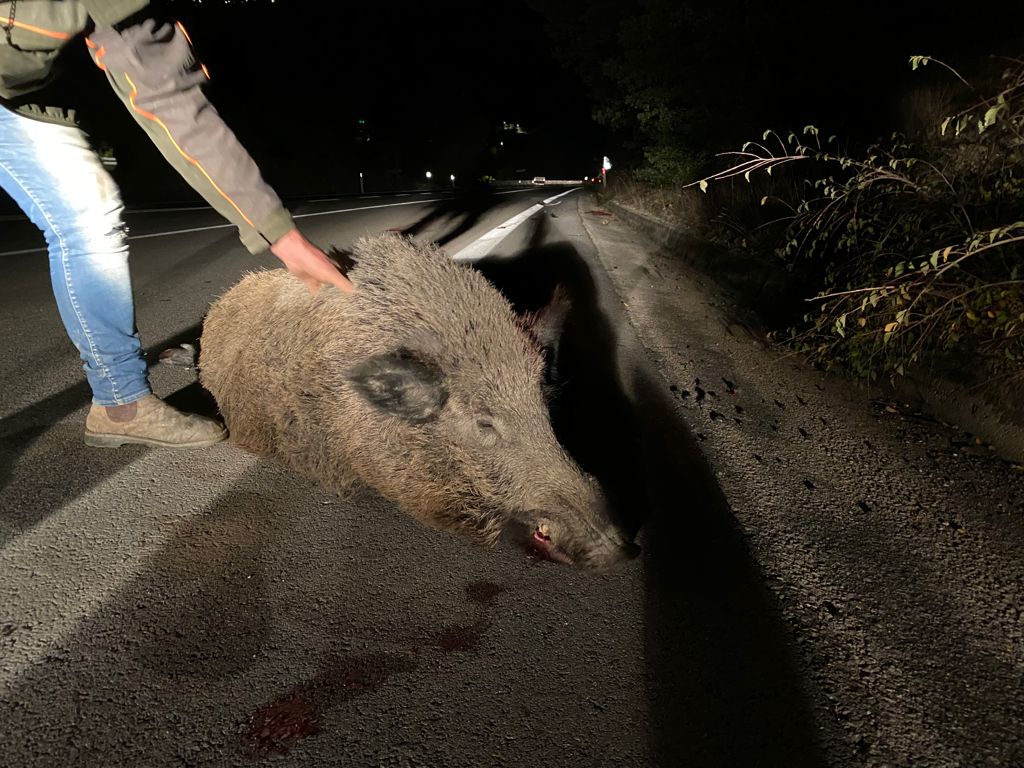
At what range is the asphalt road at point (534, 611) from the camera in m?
1.53

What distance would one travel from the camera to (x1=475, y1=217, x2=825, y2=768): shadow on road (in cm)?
156

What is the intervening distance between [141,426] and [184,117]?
1601mm

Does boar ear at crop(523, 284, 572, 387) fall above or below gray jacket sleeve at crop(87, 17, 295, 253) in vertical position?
below

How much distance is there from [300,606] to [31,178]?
6.93 feet

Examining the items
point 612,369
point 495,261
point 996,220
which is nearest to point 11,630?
point 612,369

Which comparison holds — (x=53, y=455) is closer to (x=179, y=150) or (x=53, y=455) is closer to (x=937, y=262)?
(x=179, y=150)

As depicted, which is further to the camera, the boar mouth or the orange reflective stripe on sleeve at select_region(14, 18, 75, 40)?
the boar mouth

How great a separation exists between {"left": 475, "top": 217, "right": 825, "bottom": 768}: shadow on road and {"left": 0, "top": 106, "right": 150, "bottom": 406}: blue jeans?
7.50ft

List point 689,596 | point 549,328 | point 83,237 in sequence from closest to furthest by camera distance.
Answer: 1. point 689,596
2. point 83,237
3. point 549,328

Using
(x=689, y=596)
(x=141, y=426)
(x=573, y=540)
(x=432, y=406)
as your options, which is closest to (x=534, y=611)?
(x=573, y=540)

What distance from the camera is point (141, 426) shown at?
2.81 meters

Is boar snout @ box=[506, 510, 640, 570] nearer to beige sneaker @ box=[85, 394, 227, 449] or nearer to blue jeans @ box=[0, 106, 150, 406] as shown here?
beige sneaker @ box=[85, 394, 227, 449]

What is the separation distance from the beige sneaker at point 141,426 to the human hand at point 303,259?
1.23m

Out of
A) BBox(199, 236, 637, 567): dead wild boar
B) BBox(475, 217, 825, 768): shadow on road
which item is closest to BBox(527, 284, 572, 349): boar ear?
BBox(199, 236, 637, 567): dead wild boar
